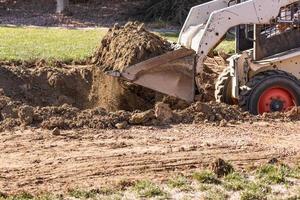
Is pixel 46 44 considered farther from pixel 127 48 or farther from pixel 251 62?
pixel 251 62

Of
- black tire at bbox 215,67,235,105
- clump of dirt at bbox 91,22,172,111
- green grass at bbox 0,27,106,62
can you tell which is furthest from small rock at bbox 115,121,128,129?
green grass at bbox 0,27,106,62

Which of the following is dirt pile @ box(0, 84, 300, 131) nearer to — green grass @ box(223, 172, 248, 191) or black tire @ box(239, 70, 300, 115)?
black tire @ box(239, 70, 300, 115)

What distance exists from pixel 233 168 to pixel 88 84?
Answer: 584 cm

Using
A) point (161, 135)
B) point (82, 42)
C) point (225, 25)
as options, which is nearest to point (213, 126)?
point (161, 135)

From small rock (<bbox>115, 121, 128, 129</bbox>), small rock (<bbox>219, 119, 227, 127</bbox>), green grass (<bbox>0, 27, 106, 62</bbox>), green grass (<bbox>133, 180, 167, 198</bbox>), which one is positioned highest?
green grass (<bbox>0, 27, 106, 62</bbox>)

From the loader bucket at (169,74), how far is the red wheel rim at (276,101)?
3.59 feet

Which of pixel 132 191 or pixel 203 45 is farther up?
pixel 203 45

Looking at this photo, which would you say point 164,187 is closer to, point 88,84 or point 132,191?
point 132,191

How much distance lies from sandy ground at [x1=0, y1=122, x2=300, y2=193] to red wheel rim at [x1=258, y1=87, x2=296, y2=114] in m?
0.65

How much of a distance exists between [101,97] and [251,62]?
2.85m

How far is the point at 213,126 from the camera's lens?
10.3 m

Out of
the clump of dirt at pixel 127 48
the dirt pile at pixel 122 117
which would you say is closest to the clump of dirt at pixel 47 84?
the clump of dirt at pixel 127 48

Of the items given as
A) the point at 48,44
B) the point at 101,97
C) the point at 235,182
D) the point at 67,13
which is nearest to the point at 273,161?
the point at 235,182

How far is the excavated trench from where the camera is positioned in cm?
1038
